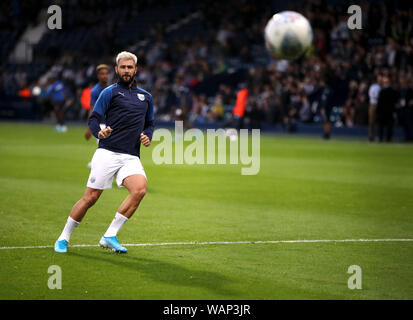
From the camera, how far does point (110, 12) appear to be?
169ft

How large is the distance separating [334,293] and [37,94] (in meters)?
40.9

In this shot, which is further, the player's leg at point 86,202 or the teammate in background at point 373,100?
the teammate in background at point 373,100

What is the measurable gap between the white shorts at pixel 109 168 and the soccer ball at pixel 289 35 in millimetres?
12324

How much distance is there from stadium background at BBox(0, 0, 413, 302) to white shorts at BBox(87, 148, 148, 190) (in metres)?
0.80

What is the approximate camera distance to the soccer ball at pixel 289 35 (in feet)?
65.2

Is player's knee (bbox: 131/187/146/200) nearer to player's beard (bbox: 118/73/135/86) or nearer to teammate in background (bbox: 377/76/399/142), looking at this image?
player's beard (bbox: 118/73/135/86)

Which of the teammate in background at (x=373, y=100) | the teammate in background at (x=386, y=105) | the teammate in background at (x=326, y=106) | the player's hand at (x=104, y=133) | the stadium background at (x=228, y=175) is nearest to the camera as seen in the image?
the stadium background at (x=228, y=175)

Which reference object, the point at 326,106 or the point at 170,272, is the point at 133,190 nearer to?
the point at 170,272

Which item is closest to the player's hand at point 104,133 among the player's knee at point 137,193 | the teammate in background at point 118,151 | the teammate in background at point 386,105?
the teammate in background at point 118,151

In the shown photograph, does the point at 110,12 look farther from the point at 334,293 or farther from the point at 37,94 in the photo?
the point at 334,293

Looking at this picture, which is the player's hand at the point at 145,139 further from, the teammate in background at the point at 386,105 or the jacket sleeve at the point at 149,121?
the teammate in background at the point at 386,105

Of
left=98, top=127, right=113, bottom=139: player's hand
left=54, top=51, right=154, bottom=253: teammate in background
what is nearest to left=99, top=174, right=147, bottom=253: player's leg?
left=54, top=51, right=154, bottom=253: teammate in background

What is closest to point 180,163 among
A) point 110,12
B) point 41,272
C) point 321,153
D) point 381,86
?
point 321,153

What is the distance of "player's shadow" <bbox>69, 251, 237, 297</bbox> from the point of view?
7.01 metres
